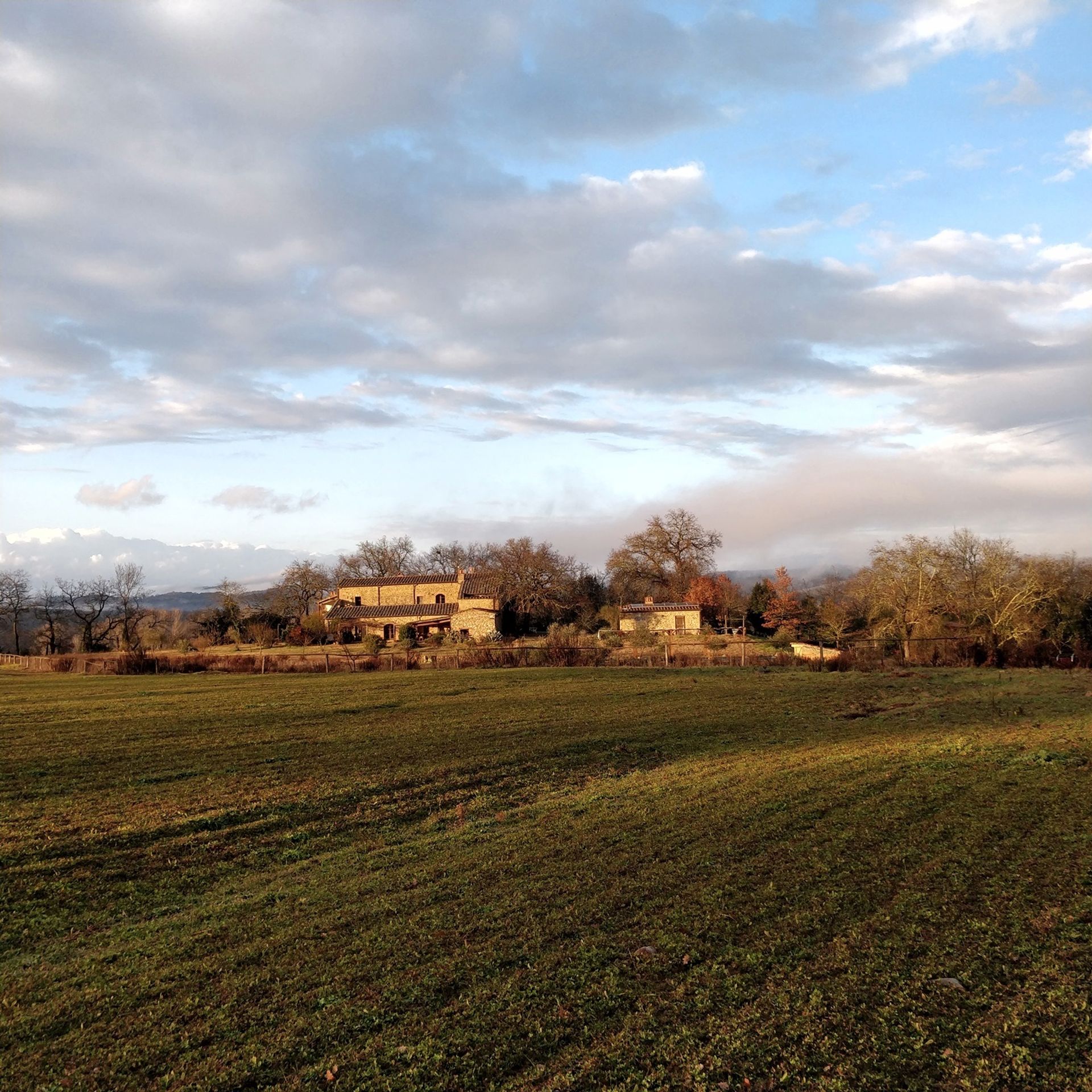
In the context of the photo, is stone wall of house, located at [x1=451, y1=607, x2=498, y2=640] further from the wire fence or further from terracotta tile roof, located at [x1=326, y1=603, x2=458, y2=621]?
the wire fence

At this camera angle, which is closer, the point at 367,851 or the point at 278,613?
the point at 367,851

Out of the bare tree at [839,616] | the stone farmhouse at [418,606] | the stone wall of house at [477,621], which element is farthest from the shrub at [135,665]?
the bare tree at [839,616]

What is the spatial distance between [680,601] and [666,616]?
36.2 ft

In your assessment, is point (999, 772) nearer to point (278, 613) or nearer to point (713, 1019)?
point (713, 1019)

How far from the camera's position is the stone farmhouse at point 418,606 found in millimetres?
70250

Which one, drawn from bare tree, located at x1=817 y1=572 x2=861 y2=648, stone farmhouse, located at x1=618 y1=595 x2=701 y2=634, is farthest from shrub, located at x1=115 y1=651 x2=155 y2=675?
bare tree, located at x1=817 y1=572 x2=861 y2=648

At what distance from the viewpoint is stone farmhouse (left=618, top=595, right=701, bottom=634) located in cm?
6731

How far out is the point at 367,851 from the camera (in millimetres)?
8758

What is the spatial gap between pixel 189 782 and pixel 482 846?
6.49 meters

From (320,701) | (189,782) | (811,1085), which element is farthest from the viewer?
(320,701)

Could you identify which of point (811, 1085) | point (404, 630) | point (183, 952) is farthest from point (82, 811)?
point (404, 630)

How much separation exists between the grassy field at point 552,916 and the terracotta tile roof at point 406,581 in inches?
2560

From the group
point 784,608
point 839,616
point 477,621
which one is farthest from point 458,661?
point 784,608

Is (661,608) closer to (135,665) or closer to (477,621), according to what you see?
(477,621)
